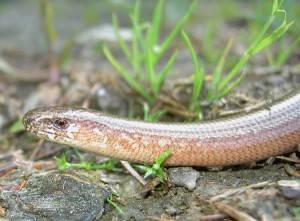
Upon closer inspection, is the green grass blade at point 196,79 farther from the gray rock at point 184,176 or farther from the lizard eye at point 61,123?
the lizard eye at point 61,123

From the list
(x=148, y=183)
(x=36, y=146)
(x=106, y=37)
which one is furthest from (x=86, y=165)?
(x=106, y=37)

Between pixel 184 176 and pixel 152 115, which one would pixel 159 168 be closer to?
pixel 184 176

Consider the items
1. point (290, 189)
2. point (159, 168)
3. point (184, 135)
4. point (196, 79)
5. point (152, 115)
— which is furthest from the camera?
point (152, 115)

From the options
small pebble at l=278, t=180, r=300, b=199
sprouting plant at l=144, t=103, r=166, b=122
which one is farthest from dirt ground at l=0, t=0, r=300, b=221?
sprouting plant at l=144, t=103, r=166, b=122

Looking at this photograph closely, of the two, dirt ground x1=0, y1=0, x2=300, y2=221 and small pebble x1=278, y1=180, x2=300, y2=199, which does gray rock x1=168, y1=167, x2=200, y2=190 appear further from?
small pebble x1=278, y1=180, x2=300, y2=199

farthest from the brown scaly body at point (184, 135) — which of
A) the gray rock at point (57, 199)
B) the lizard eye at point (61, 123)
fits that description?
the gray rock at point (57, 199)

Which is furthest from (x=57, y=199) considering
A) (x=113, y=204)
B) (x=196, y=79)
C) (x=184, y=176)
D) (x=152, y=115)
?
(x=196, y=79)
